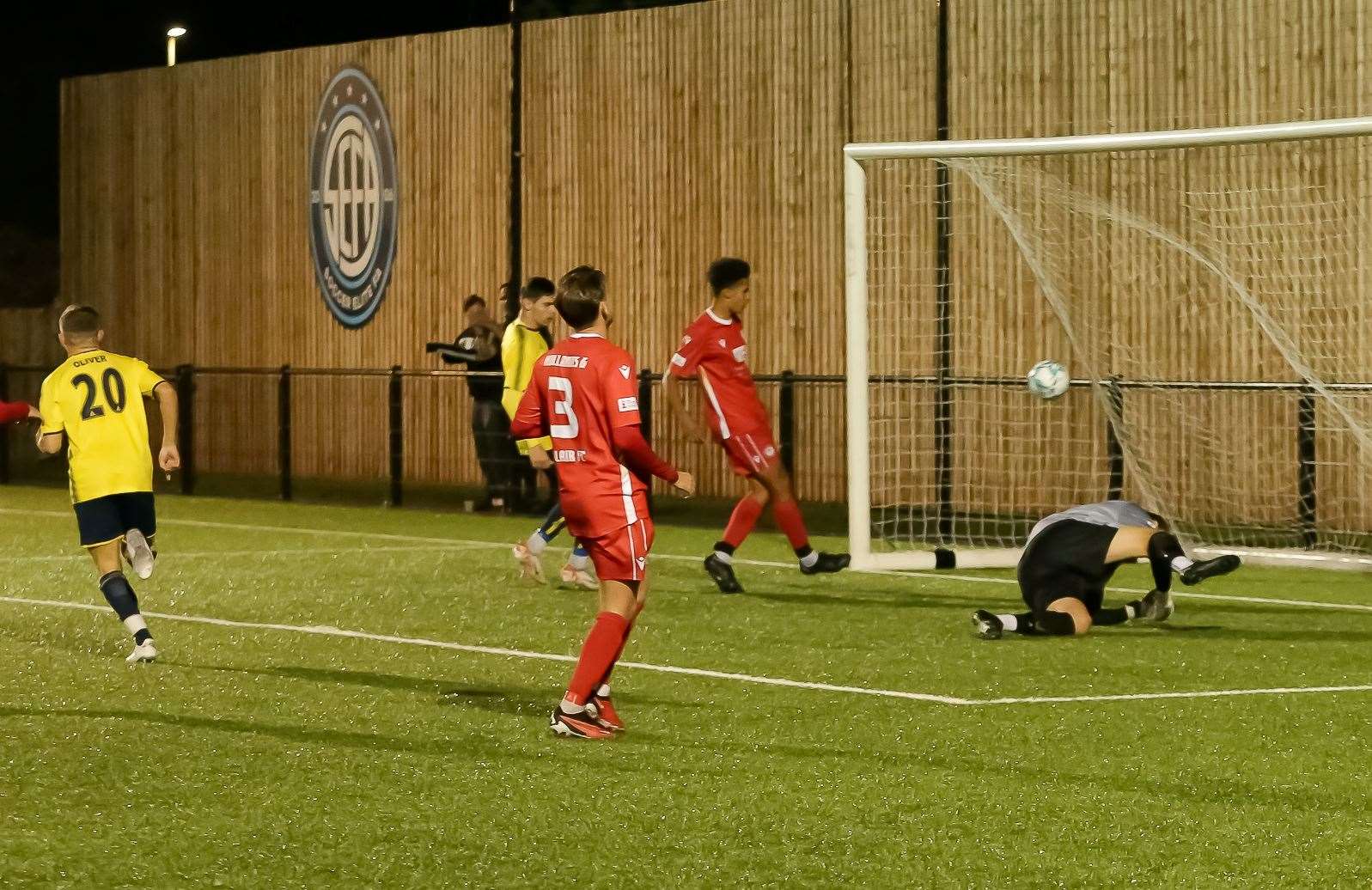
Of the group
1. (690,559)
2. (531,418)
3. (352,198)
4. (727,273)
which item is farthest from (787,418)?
(531,418)

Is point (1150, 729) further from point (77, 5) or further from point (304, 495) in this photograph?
point (77, 5)

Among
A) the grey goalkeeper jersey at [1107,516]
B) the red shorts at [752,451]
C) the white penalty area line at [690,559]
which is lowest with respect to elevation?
the white penalty area line at [690,559]

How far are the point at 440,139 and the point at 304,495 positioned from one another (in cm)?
Answer: 437

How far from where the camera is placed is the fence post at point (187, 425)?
21.0 meters

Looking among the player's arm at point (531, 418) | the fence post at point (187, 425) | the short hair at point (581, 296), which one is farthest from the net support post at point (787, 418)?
the short hair at point (581, 296)

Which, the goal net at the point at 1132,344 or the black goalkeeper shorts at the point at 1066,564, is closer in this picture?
the black goalkeeper shorts at the point at 1066,564

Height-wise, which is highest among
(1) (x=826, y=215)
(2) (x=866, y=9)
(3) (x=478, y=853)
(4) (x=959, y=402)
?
(2) (x=866, y=9)

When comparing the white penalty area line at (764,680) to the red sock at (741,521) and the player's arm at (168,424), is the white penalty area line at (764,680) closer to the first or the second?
the player's arm at (168,424)

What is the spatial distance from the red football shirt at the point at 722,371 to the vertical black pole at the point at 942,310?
314 centimetres

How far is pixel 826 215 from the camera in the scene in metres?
19.1

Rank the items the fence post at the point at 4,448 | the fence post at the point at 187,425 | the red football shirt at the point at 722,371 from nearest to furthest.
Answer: the red football shirt at the point at 722,371, the fence post at the point at 187,425, the fence post at the point at 4,448

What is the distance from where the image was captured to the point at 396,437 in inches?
773

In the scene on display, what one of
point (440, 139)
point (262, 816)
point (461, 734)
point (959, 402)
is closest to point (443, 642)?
point (461, 734)

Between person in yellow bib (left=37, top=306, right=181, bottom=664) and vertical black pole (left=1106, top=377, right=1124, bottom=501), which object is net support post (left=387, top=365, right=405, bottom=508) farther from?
person in yellow bib (left=37, top=306, right=181, bottom=664)
